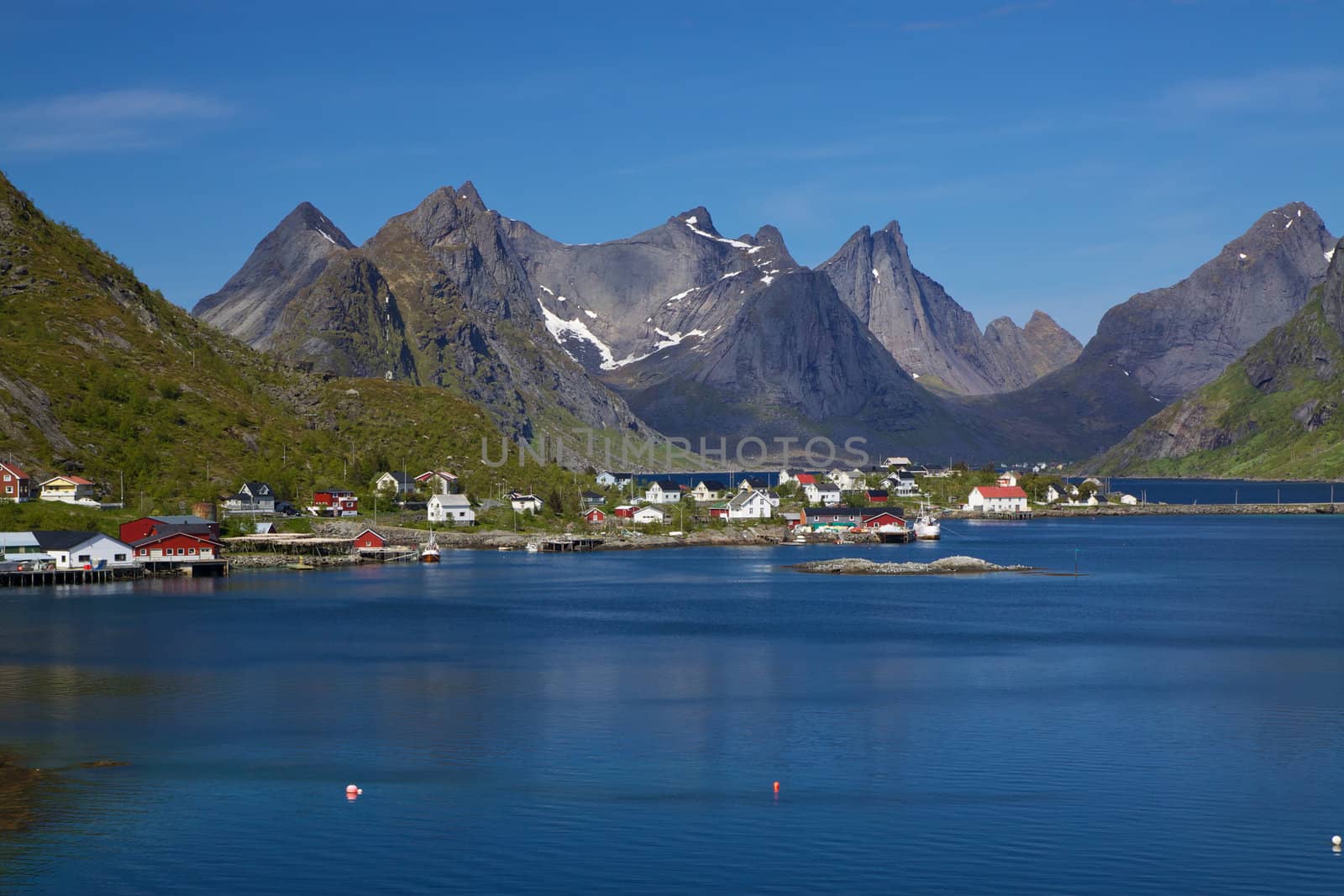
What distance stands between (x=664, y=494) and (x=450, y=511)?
4558 centimetres

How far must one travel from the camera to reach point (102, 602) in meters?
82.4

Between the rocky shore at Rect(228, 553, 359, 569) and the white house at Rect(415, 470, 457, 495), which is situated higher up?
the white house at Rect(415, 470, 457, 495)

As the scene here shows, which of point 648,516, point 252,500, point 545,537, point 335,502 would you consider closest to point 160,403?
point 252,500

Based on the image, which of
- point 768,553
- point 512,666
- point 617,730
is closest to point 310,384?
point 768,553

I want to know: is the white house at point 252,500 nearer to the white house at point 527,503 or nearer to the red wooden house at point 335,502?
the red wooden house at point 335,502

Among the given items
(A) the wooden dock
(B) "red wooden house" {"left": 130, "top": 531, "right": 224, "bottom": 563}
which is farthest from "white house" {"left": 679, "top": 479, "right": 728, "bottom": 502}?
(A) the wooden dock

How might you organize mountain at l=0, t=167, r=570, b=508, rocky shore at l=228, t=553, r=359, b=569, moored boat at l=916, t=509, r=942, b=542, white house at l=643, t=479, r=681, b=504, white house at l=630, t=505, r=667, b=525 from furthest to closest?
1. white house at l=643, t=479, r=681, b=504
2. white house at l=630, t=505, r=667, b=525
3. moored boat at l=916, t=509, r=942, b=542
4. mountain at l=0, t=167, r=570, b=508
5. rocky shore at l=228, t=553, r=359, b=569

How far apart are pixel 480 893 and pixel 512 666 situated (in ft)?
100.0

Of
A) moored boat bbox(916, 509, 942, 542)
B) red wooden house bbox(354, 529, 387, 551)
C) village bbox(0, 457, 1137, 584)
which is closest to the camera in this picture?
village bbox(0, 457, 1137, 584)

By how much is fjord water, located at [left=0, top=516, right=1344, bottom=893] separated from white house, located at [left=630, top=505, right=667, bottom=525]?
70.5 meters

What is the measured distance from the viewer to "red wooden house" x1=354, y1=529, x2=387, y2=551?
120 m

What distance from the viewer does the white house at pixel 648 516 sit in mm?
155500

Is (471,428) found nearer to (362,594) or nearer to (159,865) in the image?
(362,594)

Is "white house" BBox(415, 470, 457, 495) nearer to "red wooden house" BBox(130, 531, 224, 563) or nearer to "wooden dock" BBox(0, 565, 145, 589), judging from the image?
"red wooden house" BBox(130, 531, 224, 563)
